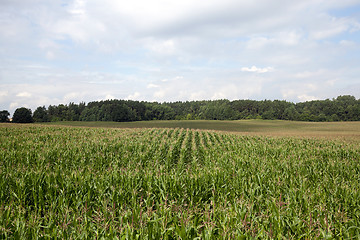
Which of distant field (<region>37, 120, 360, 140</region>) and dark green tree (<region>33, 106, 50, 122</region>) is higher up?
dark green tree (<region>33, 106, 50, 122</region>)

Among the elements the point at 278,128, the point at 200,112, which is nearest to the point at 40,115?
the point at 200,112

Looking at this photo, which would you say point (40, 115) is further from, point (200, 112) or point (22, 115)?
point (200, 112)

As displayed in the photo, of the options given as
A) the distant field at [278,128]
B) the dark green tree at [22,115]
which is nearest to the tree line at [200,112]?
the dark green tree at [22,115]

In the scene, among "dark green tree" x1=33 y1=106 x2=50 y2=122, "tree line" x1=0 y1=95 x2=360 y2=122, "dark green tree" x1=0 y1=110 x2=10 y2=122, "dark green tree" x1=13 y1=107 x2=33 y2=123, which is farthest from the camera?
"dark green tree" x1=33 y1=106 x2=50 y2=122

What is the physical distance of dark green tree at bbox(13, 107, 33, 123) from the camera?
284 feet

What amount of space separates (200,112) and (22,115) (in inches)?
4008

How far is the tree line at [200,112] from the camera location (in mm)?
100956

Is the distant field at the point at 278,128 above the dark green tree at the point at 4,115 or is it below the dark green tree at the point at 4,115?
below

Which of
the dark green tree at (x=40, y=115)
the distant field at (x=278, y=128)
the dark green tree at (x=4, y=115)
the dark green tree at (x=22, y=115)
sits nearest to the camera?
the distant field at (x=278, y=128)

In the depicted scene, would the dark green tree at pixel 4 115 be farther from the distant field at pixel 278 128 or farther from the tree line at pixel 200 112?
the distant field at pixel 278 128

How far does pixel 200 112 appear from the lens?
148m

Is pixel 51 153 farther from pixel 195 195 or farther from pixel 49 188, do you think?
pixel 195 195

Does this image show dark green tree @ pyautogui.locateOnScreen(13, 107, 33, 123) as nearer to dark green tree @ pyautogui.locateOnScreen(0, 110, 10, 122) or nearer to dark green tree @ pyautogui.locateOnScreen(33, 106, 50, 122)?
dark green tree @ pyautogui.locateOnScreen(0, 110, 10, 122)

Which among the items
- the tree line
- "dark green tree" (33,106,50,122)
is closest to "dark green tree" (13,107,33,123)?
the tree line
